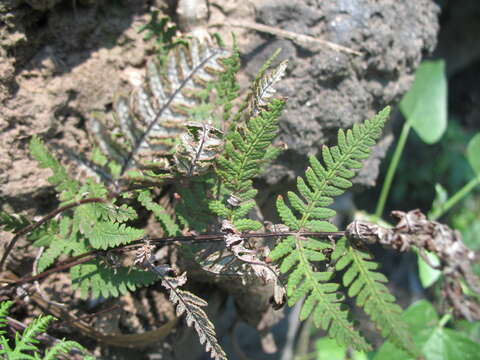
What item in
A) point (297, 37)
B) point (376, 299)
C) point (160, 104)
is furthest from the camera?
point (297, 37)

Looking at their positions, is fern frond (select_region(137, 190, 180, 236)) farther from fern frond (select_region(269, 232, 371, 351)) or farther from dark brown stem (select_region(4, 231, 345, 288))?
fern frond (select_region(269, 232, 371, 351))

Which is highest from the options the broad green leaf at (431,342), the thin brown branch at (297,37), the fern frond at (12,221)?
the thin brown branch at (297,37)

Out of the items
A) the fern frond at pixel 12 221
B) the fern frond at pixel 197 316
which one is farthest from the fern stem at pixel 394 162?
the fern frond at pixel 12 221

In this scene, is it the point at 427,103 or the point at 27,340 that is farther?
the point at 427,103

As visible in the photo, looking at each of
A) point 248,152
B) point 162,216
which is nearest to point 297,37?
point 248,152

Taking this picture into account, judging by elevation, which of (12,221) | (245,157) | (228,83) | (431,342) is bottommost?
(431,342)

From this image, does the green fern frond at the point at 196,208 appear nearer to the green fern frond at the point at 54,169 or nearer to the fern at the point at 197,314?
the fern at the point at 197,314

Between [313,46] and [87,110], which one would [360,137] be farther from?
[87,110]

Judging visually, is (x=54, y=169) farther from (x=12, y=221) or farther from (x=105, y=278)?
(x=105, y=278)
